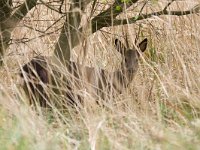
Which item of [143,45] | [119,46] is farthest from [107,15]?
[143,45]

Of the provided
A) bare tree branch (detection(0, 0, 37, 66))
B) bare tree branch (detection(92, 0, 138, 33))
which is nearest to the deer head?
bare tree branch (detection(92, 0, 138, 33))

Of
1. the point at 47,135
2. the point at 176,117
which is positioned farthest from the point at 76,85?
the point at 47,135

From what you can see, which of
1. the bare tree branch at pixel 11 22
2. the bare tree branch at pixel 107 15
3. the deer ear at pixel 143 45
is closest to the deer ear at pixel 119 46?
the deer ear at pixel 143 45

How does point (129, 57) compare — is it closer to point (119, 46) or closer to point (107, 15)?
point (119, 46)

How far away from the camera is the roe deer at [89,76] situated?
15.8 ft

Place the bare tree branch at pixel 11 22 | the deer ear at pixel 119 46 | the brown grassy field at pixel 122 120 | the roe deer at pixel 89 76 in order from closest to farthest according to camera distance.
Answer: the brown grassy field at pixel 122 120
the roe deer at pixel 89 76
the bare tree branch at pixel 11 22
the deer ear at pixel 119 46

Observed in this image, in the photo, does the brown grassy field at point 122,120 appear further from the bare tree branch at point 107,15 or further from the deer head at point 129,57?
the bare tree branch at point 107,15

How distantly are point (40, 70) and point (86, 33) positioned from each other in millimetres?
786

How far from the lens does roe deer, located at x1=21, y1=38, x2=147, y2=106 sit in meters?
4.81

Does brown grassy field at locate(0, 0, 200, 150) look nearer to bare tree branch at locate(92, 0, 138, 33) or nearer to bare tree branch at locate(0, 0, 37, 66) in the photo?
bare tree branch at locate(0, 0, 37, 66)

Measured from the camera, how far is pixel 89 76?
5.63 metres

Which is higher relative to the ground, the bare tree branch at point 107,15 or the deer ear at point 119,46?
the bare tree branch at point 107,15

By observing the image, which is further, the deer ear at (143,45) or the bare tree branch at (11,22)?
the deer ear at (143,45)

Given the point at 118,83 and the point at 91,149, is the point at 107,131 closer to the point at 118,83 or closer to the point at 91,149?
the point at 91,149
